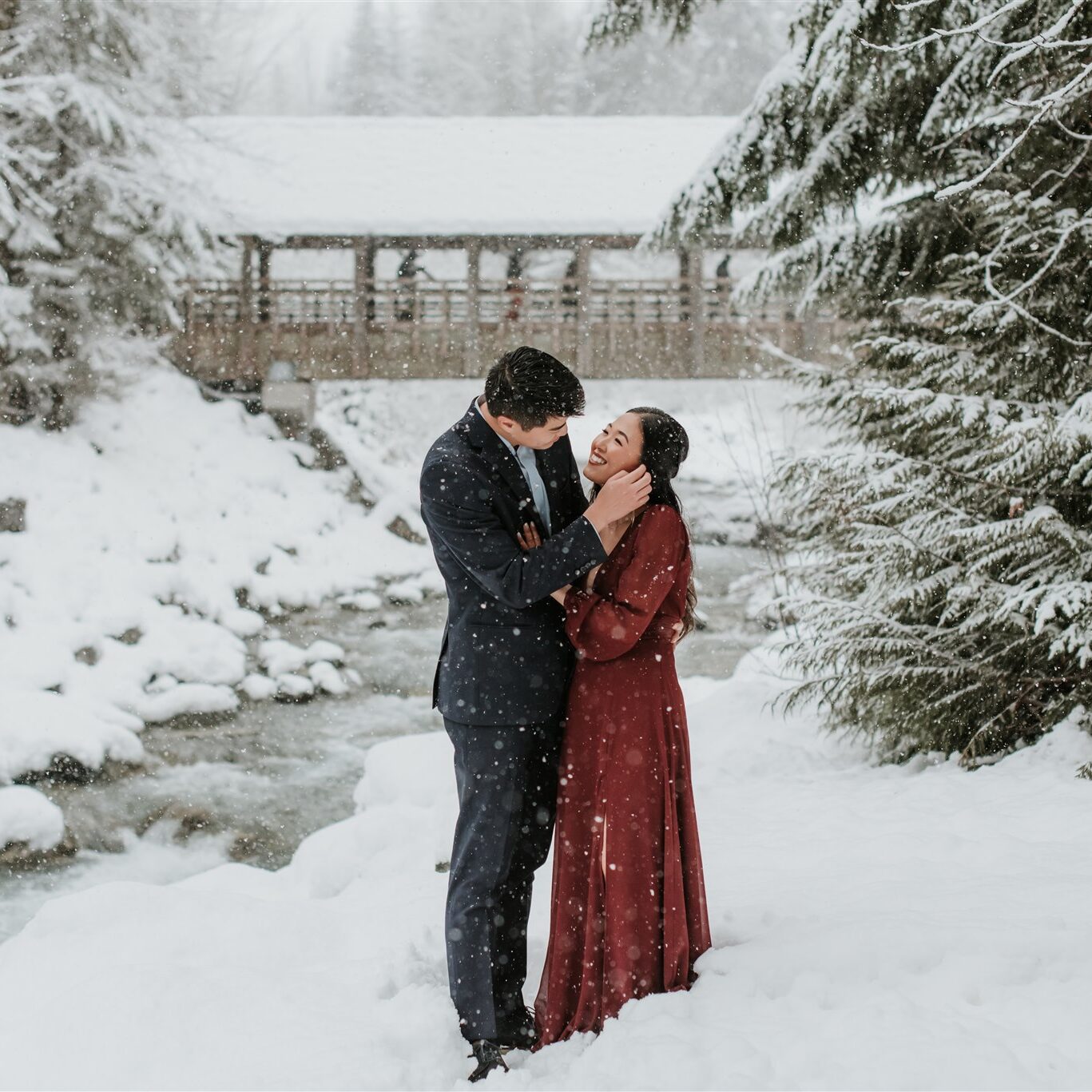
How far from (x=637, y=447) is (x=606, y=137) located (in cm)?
1877

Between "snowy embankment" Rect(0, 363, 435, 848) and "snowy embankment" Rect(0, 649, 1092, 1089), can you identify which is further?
"snowy embankment" Rect(0, 363, 435, 848)

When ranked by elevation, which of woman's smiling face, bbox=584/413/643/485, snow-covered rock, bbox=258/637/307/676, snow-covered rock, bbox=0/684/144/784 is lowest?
snow-covered rock, bbox=258/637/307/676

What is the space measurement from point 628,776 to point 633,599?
0.47 metres

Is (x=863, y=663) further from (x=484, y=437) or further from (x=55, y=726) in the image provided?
(x=55, y=726)

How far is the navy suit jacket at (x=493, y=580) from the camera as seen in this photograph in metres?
2.49

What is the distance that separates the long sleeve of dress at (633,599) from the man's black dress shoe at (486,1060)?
1.05m

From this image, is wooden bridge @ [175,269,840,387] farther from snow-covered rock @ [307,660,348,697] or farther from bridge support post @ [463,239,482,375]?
snow-covered rock @ [307,660,348,697]

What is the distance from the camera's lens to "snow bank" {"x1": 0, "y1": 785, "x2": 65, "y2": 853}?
677cm

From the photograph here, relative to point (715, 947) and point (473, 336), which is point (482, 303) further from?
point (715, 947)

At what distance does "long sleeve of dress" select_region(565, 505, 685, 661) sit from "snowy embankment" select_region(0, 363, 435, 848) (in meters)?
5.80

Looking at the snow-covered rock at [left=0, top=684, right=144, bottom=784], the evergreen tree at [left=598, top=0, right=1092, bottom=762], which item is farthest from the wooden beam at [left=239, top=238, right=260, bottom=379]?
the evergreen tree at [left=598, top=0, right=1092, bottom=762]

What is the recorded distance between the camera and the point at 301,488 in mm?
16312

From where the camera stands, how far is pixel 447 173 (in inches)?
719

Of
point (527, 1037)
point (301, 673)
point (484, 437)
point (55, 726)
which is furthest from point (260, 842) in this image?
point (484, 437)
